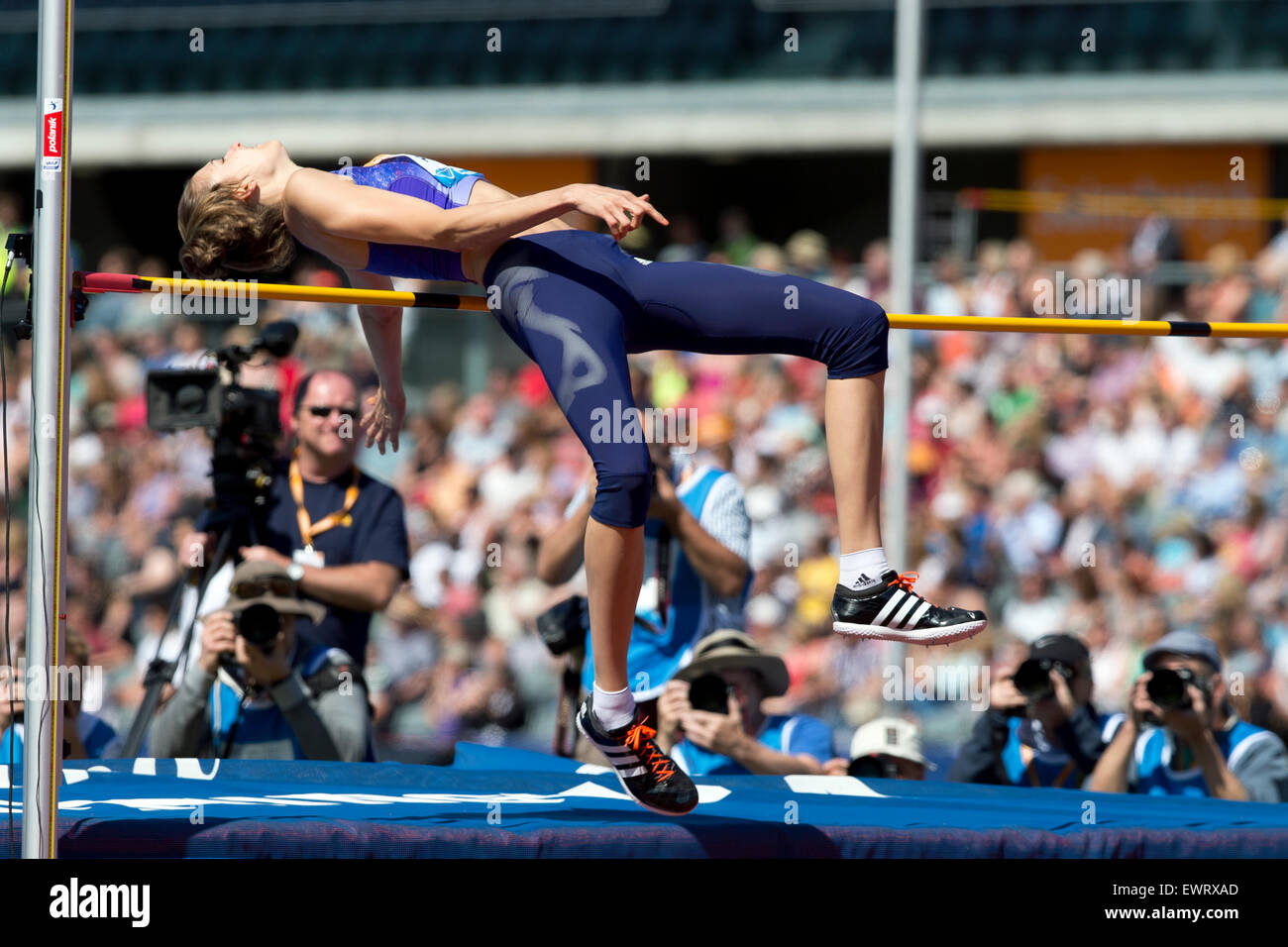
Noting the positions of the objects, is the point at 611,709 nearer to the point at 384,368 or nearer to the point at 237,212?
the point at 384,368

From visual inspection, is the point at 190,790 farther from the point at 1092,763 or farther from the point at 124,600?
the point at 124,600

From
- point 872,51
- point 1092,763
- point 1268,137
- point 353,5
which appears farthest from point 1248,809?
point 353,5

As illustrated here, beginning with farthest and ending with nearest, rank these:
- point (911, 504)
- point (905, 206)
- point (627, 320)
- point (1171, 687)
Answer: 1. point (911, 504)
2. point (905, 206)
3. point (1171, 687)
4. point (627, 320)

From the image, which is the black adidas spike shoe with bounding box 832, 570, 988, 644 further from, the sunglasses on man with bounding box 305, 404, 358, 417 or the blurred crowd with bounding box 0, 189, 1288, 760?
the blurred crowd with bounding box 0, 189, 1288, 760

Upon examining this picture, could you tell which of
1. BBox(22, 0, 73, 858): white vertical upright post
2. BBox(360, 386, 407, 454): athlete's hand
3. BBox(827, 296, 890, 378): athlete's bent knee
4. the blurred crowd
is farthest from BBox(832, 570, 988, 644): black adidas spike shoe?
the blurred crowd

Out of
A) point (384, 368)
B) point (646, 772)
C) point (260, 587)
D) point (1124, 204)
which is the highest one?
point (1124, 204)

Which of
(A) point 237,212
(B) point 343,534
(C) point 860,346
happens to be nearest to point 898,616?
(C) point 860,346

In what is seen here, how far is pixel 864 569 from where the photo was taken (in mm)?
3490

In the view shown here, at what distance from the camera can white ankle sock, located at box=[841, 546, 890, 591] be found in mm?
3480

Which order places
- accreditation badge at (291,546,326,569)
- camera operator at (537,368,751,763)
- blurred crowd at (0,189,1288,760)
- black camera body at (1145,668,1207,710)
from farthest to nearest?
blurred crowd at (0,189,1288,760) < accreditation badge at (291,546,326,569) < camera operator at (537,368,751,763) < black camera body at (1145,668,1207,710)

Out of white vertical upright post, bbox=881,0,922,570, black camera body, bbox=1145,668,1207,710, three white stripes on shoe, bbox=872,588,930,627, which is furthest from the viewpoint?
white vertical upright post, bbox=881,0,922,570

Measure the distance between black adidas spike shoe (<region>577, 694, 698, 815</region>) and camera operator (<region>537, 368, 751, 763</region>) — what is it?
106cm

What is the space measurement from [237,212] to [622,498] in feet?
3.25

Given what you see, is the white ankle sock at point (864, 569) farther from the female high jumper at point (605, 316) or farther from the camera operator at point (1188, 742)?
the camera operator at point (1188, 742)
